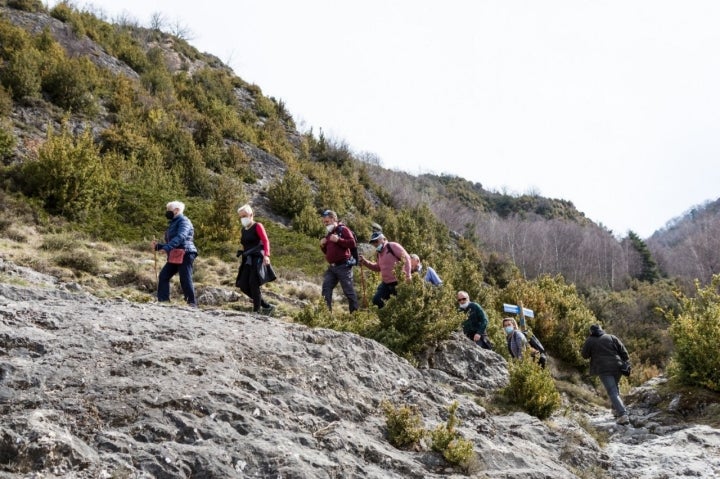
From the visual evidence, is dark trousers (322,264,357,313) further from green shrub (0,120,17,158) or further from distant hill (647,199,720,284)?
distant hill (647,199,720,284)

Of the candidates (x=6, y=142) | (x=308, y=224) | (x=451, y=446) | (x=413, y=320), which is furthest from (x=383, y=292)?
(x=6, y=142)

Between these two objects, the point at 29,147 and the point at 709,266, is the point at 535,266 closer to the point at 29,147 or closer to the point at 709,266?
the point at 709,266

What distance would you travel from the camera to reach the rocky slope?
11.2 ft

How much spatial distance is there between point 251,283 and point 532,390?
3.87m

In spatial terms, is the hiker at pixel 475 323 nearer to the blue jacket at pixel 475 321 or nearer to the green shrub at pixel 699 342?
the blue jacket at pixel 475 321

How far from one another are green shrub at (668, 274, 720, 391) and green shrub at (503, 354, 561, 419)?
9.47 ft

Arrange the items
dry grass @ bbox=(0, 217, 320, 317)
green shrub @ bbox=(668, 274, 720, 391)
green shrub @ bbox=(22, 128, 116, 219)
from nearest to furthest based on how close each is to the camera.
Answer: green shrub @ bbox=(668, 274, 720, 391), dry grass @ bbox=(0, 217, 320, 317), green shrub @ bbox=(22, 128, 116, 219)

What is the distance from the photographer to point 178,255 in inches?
273

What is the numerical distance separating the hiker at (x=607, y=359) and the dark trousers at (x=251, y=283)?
510 centimetres

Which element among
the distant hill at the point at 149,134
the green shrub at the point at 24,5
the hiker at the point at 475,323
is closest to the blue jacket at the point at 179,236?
the hiker at the point at 475,323

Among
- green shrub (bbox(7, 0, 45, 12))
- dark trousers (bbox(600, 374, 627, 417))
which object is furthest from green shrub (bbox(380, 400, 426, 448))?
green shrub (bbox(7, 0, 45, 12))

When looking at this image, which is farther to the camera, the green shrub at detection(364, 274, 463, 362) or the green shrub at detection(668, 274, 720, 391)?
the green shrub at detection(668, 274, 720, 391)

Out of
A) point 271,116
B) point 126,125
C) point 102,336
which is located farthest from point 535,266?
point 102,336

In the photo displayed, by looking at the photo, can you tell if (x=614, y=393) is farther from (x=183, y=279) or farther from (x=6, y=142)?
(x=6, y=142)
